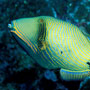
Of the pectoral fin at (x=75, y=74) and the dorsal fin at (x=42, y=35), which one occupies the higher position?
the dorsal fin at (x=42, y=35)

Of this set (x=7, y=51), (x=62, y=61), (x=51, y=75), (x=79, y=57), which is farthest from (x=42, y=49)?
(x=7, y=51)

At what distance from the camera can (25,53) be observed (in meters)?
2.74

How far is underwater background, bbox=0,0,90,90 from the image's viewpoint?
221cm

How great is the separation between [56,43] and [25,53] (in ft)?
6.28

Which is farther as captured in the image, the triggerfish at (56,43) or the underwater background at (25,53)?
the underwater background at (25,53)

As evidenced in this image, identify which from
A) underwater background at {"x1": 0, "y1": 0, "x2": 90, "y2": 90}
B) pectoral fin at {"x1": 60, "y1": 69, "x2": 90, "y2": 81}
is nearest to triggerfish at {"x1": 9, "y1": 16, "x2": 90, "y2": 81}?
pectoral fin at {"x1": 60, "y1": 69, "x2": 90, "y2": 81}

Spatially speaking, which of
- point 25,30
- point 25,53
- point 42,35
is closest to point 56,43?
point 42,35

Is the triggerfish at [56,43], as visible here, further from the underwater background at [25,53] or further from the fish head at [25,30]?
the underwater background at [25,53]

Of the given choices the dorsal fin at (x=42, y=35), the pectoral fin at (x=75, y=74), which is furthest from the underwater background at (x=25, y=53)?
the dorsal fin at (x=42, y=35)

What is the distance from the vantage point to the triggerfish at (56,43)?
93 cm

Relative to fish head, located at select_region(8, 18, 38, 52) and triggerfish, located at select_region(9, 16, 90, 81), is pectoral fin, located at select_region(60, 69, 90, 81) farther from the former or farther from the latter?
fish head, located at select_region(8, 18, 38, 52)

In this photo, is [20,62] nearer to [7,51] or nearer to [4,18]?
[7,51]

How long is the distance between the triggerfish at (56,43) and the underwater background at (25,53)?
1.43ft

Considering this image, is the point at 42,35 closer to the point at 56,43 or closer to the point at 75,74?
the point at 56,43
